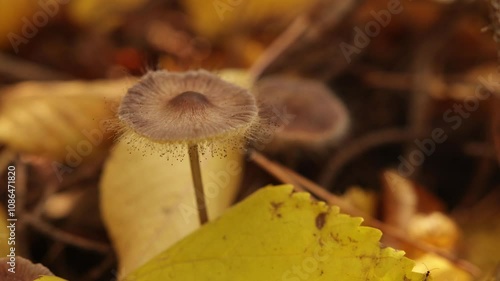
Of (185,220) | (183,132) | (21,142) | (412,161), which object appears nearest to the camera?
(183,132)

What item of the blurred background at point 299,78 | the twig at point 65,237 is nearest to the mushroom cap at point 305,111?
the blurred background at point 299,78

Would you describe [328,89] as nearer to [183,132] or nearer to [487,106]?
[487,106]

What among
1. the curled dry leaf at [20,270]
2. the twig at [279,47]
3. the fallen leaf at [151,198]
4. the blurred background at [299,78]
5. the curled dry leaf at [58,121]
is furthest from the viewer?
the twig at [279,47]

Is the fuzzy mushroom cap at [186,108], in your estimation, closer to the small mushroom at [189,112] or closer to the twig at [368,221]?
the small mushroom at [189,112]

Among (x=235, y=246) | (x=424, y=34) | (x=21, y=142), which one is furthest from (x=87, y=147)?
(x=424, y=34)

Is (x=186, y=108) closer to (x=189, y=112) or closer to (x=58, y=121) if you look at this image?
(x=189, y=112)

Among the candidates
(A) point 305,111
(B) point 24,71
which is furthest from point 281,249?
(B) point 24,71
